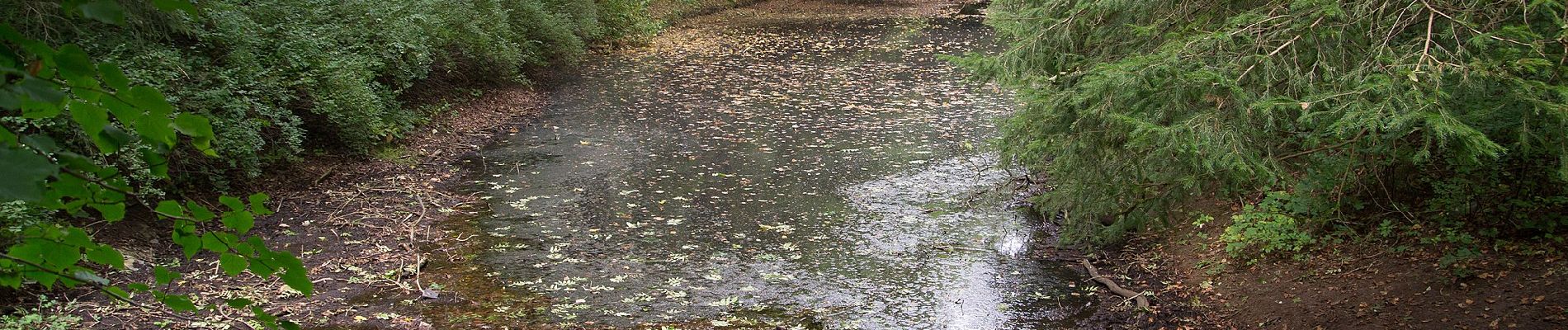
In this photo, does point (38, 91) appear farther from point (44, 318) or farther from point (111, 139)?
point (44, 318)

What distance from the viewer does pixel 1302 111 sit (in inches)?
179

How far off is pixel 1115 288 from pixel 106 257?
6.25 meters

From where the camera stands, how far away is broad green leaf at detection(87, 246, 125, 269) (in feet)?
5.80

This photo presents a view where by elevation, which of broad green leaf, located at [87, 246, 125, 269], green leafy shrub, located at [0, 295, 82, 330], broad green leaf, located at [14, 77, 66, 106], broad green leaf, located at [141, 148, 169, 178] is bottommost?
green leafy shrub, located at [0, 295, 82, 330]

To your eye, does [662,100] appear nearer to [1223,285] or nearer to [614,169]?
[614,169]

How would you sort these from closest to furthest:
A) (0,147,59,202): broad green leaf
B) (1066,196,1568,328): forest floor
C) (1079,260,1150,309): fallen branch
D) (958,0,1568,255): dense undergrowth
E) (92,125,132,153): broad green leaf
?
(0,147,59,202): broad green leaf
(92,125,132,153): broad green leaf
(958,0,1568,255): dense undergrowth
(1066,196,1568,328): forest floor
(1079,260,1150,309): fallen branch

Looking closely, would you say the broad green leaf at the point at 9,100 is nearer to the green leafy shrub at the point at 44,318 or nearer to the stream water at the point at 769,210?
the green leafy shrub at the point at 44,318

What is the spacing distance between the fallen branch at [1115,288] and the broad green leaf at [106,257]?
597 cm

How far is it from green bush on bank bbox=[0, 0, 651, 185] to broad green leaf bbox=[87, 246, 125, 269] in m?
4.42

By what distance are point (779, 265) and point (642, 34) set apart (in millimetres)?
13361

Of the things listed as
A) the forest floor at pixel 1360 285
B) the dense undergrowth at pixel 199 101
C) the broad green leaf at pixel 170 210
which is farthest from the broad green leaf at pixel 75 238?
the forest floor at pixel 1360 285

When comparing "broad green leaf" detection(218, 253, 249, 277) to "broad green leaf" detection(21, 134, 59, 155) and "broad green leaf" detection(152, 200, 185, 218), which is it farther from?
"broad green leaf" detection(21, 134, 59, 155)

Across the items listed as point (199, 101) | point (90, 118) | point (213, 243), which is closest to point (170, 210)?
point (213, 243)

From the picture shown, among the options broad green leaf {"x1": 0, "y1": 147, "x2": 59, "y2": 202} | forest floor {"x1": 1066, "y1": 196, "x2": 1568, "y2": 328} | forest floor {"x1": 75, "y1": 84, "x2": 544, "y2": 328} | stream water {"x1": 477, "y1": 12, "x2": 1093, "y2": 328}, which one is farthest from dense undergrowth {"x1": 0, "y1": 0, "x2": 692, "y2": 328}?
forest floor {"x1": 1066, "y1": 196, "x2": 1568, "y2": 328}
